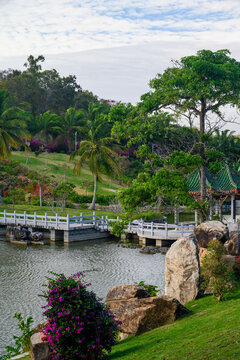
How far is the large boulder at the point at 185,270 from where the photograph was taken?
47.9ft

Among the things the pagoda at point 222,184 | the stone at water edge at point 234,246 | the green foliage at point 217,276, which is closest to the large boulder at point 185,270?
the green foliage at point 217,276

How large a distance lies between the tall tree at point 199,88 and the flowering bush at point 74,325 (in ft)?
63.7

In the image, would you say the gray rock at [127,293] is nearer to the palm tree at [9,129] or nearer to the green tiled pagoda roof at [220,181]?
the green tiled pagoda roof at [220,181]

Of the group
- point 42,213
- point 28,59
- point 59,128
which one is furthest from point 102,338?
point 28,59

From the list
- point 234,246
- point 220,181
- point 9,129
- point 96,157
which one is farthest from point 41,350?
point 9,129

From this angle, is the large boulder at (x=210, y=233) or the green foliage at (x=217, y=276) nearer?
the green foliage at (x=217, y=276)

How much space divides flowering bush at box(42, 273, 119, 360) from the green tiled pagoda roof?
27999mm

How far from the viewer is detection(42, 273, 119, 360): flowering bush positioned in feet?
31.7

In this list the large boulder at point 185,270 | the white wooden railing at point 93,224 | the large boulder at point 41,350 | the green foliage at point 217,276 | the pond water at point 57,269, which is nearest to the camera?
the large boulder at point 41,350

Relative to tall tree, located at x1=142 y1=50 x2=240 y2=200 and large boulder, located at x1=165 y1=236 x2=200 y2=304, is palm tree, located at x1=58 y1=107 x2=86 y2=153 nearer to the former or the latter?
tall tree, located at x1=142 y1=50 x2=240 y2=200

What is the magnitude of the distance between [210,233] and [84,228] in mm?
21566

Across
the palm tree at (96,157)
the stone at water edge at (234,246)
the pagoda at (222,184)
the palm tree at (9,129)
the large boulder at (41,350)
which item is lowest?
the large boulder at (41,350)

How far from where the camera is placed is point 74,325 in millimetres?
9586

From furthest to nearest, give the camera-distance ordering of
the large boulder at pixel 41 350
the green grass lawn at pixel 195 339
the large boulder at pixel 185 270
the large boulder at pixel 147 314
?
the large boulder at pixel 185 270 < the large boulder at pixel 147 314 < the large boulder at pixel 41 350 < the green grass lawn at pixel 195 339
